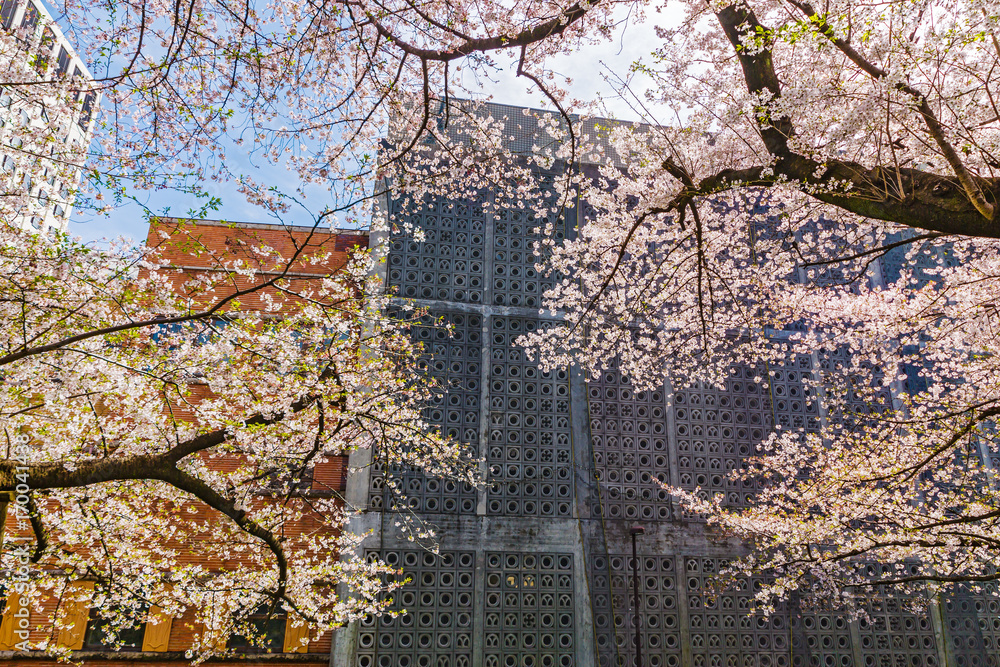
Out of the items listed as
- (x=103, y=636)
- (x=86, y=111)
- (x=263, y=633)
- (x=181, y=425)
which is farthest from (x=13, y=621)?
(x=86, y=111)

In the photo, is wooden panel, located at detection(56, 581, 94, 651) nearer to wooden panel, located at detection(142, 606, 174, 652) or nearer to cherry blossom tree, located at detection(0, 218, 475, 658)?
cherry blossom tree, located at detection(0, 218, 475, 658)

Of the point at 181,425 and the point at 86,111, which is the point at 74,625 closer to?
the point at 181,425

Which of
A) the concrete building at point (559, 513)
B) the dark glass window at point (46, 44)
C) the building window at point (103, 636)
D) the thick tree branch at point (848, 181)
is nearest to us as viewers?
the thick tree branch at point (848, 181)

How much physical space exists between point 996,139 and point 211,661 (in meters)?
13.8

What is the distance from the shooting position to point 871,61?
196 inches

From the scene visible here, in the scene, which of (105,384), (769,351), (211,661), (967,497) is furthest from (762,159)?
(211,661)

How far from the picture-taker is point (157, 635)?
1039 cm

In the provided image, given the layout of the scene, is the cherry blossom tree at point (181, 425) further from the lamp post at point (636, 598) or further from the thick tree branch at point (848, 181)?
the thick tree branch at point (848, 181)

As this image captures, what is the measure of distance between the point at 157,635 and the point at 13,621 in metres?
2.65

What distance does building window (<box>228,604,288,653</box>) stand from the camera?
10539 millimetres

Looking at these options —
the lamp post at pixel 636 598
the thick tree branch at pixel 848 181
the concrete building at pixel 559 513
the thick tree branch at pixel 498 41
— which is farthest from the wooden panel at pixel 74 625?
the thick tree branch at pixel 848 181

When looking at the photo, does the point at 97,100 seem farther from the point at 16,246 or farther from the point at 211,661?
the point at 211,661

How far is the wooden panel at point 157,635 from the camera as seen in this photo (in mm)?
10344

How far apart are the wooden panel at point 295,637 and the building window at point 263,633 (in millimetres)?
98
